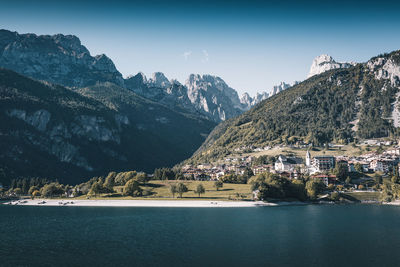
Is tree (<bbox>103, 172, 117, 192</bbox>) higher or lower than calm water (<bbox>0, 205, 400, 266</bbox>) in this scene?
higher

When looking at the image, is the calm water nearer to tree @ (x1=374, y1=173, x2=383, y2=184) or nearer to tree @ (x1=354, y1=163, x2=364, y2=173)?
tree @ (x1=374, y1=173, x2=383, y2=184)

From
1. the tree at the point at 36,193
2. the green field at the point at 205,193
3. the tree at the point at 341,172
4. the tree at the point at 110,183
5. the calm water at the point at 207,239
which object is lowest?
the calm water at the point at 207,239

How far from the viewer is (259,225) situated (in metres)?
90.4

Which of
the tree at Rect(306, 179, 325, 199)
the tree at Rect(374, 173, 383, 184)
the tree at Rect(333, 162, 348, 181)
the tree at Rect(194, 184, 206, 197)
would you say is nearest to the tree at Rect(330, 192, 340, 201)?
the tree at Rect(306, 179, 325, 199)

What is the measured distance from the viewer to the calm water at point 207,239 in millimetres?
58438

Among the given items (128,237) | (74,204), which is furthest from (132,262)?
(74,204)

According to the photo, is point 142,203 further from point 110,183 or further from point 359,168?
point 359,168

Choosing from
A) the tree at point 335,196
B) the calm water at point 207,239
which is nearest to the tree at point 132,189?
the calm water at point 207,239

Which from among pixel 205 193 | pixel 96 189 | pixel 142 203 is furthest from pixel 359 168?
pixel 96 189

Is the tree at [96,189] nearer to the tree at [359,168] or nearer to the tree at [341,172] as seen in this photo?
the tree at [341,172]

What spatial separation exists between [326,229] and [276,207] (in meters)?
50.3

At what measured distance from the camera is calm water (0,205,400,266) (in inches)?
2301

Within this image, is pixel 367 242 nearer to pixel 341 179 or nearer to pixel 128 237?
pixel 128 237

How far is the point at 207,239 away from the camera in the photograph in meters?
74.3
